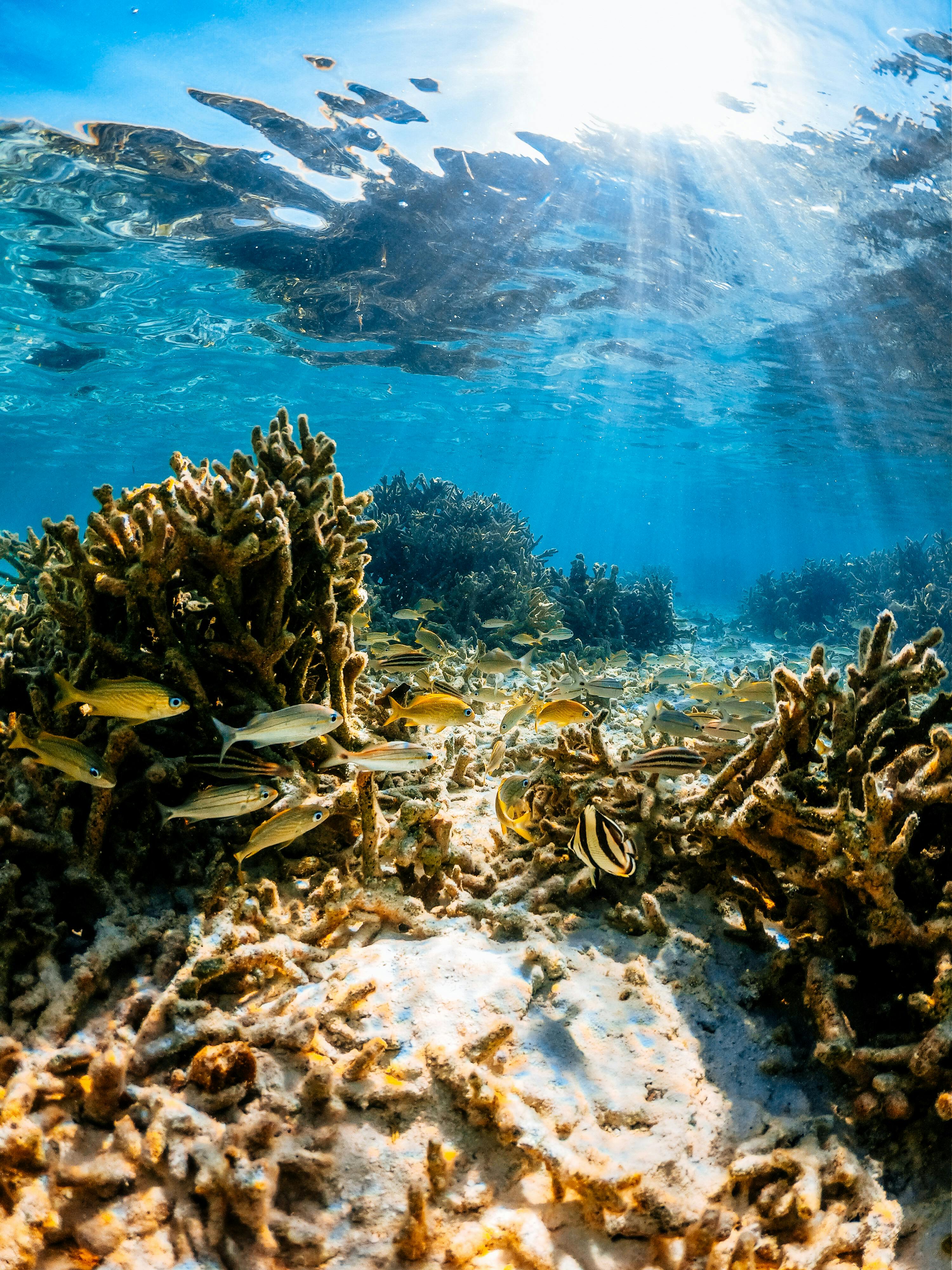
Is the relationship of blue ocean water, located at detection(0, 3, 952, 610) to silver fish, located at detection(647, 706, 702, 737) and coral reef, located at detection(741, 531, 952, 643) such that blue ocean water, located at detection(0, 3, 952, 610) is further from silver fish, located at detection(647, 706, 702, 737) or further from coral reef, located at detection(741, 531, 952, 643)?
silver fish, located at detection(647, 706, 702, 737)

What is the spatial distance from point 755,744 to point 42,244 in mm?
21193

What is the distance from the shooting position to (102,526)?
3.18 meters

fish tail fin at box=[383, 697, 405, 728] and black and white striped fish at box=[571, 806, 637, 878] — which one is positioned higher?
black and white striped fish at box=[571, 806, 637, 878]

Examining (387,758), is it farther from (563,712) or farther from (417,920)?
(563,712)

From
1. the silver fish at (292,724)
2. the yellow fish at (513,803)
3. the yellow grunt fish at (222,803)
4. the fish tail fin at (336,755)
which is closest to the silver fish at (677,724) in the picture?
the yellow fish at (513,803)

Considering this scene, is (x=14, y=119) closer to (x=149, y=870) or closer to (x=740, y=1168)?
(x=149, y=870)

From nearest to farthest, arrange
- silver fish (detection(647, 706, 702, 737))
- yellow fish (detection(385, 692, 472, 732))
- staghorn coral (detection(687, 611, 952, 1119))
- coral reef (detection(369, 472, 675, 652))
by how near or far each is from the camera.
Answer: staghorn coral (detection(687, 611, 952, 1119))
yellow fish (detection(385, 692, 472, 732))
silver fish (detection(647, 706, 702, 737))
coral reef (detection(369, 472, 675, 652))

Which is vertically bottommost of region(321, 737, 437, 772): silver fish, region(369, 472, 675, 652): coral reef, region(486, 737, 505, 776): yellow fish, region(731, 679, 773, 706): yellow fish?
region(369, 472, 675, 652): coral reef

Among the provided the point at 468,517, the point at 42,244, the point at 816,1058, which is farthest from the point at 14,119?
the point at 816,1058

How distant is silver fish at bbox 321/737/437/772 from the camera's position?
290cm

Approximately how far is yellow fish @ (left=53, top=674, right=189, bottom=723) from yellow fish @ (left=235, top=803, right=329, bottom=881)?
2.11 feet

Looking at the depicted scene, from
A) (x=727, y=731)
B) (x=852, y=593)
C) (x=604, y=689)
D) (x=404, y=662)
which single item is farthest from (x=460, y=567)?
(x=852, y=593)

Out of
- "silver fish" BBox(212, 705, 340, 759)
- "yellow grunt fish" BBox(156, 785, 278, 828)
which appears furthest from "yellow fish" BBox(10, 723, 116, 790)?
"silver fish" BBox(212, 705, 340, 759)

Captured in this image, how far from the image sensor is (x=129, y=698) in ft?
9.10
